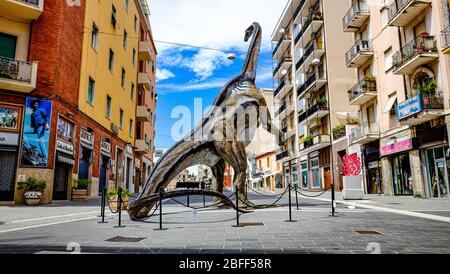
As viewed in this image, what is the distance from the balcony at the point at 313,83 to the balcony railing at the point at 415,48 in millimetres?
11534

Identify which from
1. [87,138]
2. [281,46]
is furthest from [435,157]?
[281,46]

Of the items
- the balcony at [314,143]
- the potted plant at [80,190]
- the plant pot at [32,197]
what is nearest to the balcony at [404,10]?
the balcony at [314,143]

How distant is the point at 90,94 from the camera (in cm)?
1892

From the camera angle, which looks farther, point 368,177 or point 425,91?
point 368,177

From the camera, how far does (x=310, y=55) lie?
32.0m

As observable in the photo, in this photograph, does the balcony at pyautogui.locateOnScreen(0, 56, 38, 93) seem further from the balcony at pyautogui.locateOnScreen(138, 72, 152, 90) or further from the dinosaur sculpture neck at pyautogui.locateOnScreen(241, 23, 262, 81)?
the balcony at pyautogui.locateOnScreen(138, 72, 152, 90)

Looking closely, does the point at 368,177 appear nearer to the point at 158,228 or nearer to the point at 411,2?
the point at 411,2

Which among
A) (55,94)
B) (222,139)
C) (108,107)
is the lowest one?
(222,139)

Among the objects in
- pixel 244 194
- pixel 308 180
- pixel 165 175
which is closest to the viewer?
pixel 165 175

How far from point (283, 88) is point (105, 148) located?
24.8m

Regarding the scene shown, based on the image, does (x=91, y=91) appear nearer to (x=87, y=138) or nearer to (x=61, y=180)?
(x=87, y=138)
